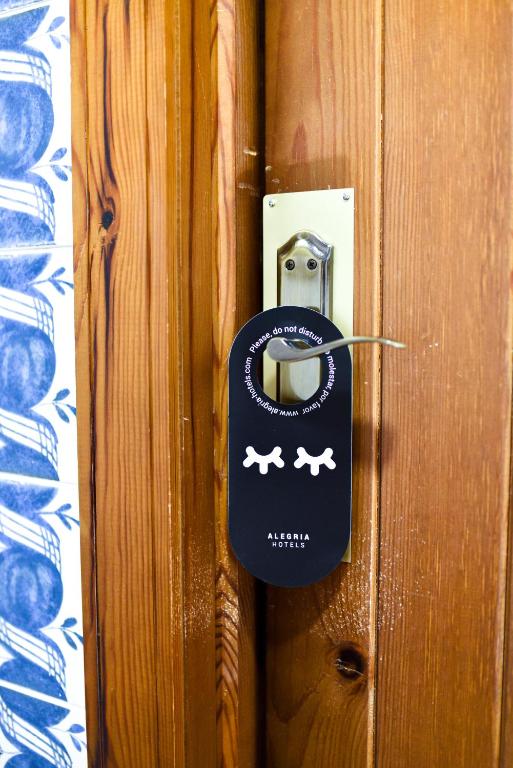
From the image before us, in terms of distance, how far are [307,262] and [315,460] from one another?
0.19 m

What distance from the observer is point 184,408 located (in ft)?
1.86

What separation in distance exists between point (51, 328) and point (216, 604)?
1.08 ft

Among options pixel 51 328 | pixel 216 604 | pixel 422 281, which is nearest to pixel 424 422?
pixel 422 281

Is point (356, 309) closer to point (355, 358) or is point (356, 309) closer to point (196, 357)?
point (355, 358)

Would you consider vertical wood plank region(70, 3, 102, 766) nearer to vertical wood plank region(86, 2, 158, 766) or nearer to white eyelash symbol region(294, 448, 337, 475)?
vertical wood plank region(86, 2, 158, 766)

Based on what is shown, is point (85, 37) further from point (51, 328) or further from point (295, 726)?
point (295, 726)

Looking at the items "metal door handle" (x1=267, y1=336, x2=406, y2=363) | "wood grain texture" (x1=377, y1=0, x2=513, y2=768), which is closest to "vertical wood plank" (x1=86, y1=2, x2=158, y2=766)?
"metal door handle" (x1=267, y1=336, x2=406, y2=363)

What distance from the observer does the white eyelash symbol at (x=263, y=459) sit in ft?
1.84

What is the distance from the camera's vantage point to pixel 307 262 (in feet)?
1.89

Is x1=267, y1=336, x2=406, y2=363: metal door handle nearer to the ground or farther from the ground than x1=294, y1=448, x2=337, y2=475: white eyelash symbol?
farther from the ground

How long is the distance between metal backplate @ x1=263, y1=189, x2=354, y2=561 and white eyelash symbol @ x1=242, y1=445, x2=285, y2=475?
0.06 meters

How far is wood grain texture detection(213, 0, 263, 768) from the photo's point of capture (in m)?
0.57

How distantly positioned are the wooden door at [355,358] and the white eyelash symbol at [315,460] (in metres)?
0.04

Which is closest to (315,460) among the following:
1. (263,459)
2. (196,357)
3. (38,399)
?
(263,459)
